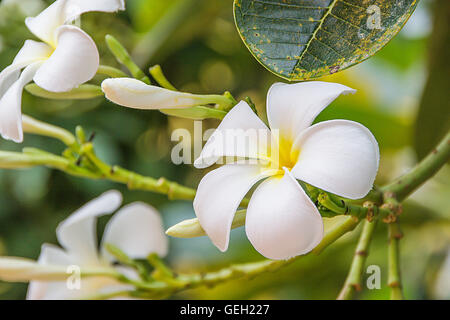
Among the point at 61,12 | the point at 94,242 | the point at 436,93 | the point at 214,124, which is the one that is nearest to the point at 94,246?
the point at 94,242

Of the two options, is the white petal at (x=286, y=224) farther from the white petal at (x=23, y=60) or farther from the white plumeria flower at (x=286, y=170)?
the white petal at (x=23, y=60)

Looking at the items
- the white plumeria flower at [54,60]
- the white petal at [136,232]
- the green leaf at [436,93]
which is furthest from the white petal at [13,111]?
the green leaf at [436,93]

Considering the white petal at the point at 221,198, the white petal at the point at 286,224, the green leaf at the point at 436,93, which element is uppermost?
the green leaf at the point at 436,93

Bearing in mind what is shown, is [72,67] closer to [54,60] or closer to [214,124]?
[54,60]

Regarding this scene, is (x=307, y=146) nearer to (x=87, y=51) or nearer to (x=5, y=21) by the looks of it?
(x=87, y=51)

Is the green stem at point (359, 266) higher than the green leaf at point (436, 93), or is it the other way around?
the green leaf at point (436, 93)

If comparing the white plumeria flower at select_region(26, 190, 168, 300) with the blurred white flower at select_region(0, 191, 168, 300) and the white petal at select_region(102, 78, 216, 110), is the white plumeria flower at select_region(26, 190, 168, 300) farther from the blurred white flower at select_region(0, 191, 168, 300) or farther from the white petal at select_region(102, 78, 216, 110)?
the white petal at select_region(102, 78, 216, 110)
